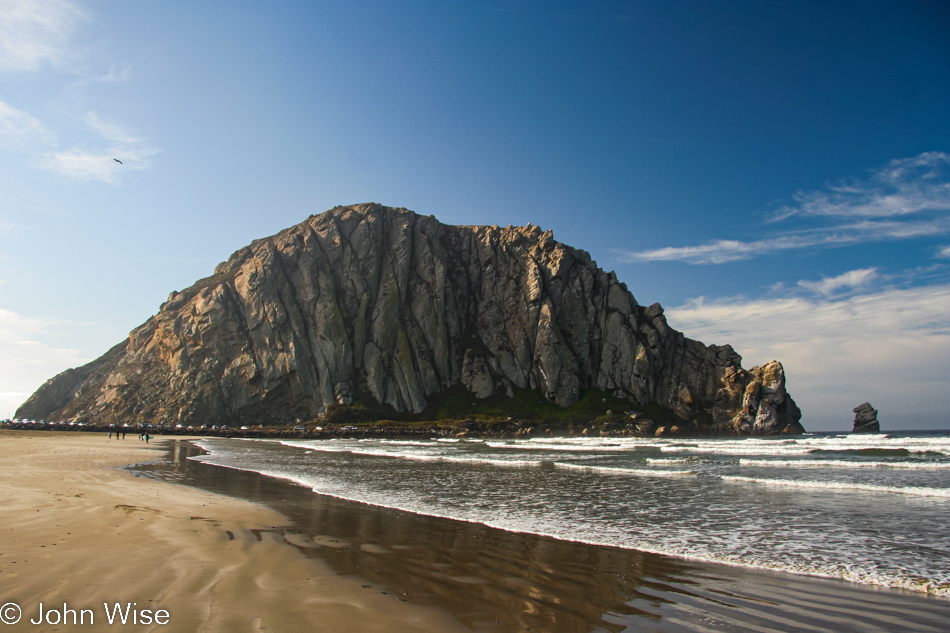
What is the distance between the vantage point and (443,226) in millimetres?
135875

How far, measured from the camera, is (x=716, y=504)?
52.1 feet

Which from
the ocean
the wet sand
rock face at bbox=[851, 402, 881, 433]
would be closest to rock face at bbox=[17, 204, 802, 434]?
rock face at bbox=[851, 402, 881, 433]

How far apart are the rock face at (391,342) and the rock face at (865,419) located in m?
23.2

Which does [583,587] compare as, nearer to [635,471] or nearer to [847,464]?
[635,471]

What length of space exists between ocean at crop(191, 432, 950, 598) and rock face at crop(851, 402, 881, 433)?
304 feet

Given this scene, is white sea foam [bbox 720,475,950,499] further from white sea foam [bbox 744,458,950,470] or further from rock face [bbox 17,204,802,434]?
rock face [bbox 17,204,802,434]

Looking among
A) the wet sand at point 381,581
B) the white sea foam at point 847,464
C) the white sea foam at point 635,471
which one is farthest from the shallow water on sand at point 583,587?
the white sea foam at point 847,464

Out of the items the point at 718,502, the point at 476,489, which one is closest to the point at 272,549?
the point at 476,489

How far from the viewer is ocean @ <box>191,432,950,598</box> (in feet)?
32.2

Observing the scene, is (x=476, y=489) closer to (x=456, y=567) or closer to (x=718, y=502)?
(x=718, y=502)

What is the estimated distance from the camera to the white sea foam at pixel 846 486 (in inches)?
709

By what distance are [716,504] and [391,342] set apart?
96.5 m

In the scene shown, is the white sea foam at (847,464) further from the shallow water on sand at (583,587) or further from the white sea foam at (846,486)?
the shallow water on sand at (583,587)

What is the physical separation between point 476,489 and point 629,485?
6.84 m
